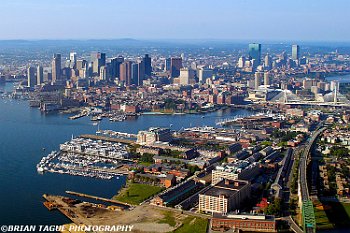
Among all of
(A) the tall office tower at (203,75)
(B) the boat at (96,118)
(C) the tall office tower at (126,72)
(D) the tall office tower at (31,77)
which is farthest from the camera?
(A) the tall office tower at (203,75)

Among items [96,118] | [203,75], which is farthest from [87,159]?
[203,75]

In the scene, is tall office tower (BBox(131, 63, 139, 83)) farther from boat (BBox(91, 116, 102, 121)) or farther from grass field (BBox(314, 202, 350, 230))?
grass field (BBox(314, 202, 350, 230))

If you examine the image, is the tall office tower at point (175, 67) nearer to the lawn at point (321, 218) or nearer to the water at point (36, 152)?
the water at point (36, 152)

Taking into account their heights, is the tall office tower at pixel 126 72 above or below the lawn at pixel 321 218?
above

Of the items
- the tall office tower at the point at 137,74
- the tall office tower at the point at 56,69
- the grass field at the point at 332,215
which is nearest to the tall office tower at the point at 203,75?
the tall office tower at the point at 137,74

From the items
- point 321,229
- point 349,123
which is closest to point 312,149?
point 349,123

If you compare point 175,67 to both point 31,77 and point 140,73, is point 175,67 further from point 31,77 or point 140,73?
point 31,77

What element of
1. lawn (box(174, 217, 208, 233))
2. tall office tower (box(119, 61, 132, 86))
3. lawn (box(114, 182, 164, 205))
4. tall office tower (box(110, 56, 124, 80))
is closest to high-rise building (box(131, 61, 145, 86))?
tall office tower (box(119, 61, 132, 86))

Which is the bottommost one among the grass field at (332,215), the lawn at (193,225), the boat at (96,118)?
the lawn at (193,225)
